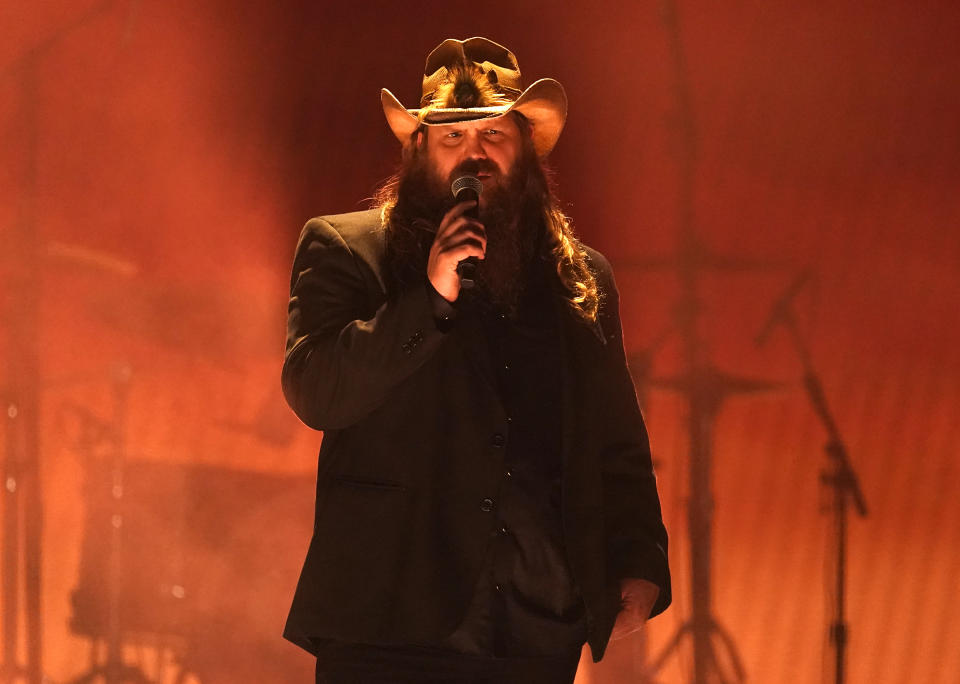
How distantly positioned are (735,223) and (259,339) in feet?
4.61

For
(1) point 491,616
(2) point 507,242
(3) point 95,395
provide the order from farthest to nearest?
(3) point 95,395
(2) point 507,242
(1) point 491,616

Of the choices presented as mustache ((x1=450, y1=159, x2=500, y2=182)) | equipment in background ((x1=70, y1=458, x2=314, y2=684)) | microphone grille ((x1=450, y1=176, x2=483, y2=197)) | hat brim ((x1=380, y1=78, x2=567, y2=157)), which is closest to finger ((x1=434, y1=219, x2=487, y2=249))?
microphone grille ((x1=450, y1=176, x2=483, y2=197))

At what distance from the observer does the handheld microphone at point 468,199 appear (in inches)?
60.0

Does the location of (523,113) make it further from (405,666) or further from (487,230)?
(405,666)

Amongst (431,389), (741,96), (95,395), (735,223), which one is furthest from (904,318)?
(95,395)

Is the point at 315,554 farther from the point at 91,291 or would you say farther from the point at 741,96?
the point at 741,96

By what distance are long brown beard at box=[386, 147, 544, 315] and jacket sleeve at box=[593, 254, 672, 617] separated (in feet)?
0.61

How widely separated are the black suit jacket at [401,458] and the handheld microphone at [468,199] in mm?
75

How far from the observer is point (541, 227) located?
2021 millimetres

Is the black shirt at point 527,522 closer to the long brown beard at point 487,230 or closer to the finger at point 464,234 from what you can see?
the long brown beard at point 487,230

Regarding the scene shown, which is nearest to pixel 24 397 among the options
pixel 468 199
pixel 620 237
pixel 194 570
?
pixel 194 570

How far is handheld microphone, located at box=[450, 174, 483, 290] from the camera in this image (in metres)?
1.52

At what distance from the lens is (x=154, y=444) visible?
10.4 feet

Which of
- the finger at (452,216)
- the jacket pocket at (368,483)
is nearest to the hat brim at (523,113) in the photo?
the finger at (452,216)
